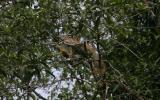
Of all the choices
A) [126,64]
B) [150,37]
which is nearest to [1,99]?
[126,64]

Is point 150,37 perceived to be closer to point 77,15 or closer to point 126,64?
point 126,64

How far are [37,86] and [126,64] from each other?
996 millimetres

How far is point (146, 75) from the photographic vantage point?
168 inches

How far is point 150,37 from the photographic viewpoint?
187 inches

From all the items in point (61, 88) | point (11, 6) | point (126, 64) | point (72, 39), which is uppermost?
point (11, 6)

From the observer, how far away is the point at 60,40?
3.88 meters

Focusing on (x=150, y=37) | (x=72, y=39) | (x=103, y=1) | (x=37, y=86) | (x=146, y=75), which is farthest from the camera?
(x=150, y=37)

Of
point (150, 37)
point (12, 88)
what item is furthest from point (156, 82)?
point (12, 88)

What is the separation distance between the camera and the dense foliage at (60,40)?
3416 mm

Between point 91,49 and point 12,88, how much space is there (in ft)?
2.41

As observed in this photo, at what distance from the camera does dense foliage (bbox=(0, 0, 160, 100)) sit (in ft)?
11.2

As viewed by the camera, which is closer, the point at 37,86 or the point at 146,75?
the point at 37,86

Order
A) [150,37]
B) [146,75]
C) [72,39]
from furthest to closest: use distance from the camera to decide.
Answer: [150,37] < [146,75] < [72,39]

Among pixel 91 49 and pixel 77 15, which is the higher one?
pixel 77 15
